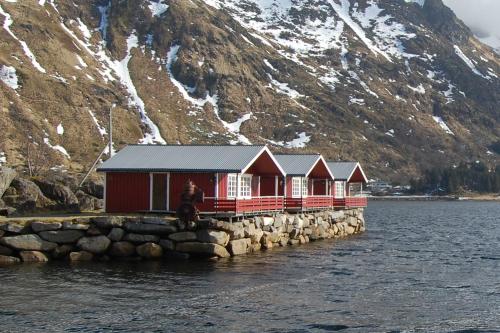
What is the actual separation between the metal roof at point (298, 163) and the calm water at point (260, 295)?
1587cm

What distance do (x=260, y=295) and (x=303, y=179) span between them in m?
34.7

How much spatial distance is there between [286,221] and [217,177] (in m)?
9.49

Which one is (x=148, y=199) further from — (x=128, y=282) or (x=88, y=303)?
(x=88, y=303)

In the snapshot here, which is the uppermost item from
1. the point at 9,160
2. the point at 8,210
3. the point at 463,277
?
the point at 9,160

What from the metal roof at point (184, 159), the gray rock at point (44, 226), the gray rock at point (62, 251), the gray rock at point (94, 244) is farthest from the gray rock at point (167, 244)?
the metal roof at point (184, 159)

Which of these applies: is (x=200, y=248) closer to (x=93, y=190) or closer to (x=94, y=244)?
(x=94, y=244)

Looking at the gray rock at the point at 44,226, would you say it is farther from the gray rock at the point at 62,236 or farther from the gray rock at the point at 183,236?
the gray rock at the point at 183,236

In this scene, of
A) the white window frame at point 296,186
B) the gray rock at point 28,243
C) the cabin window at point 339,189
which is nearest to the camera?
the gray rock at point 28,243

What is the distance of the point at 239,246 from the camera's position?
44.4 meters

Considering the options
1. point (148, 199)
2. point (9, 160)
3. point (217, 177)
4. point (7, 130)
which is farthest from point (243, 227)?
point (7, 130)

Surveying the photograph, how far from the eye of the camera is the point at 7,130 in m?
172

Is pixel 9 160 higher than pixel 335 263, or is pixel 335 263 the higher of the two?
pixel 9 160

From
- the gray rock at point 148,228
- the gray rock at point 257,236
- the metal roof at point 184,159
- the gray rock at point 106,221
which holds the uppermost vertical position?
the metal roof at point 184,159

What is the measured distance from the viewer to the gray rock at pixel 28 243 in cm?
4022
